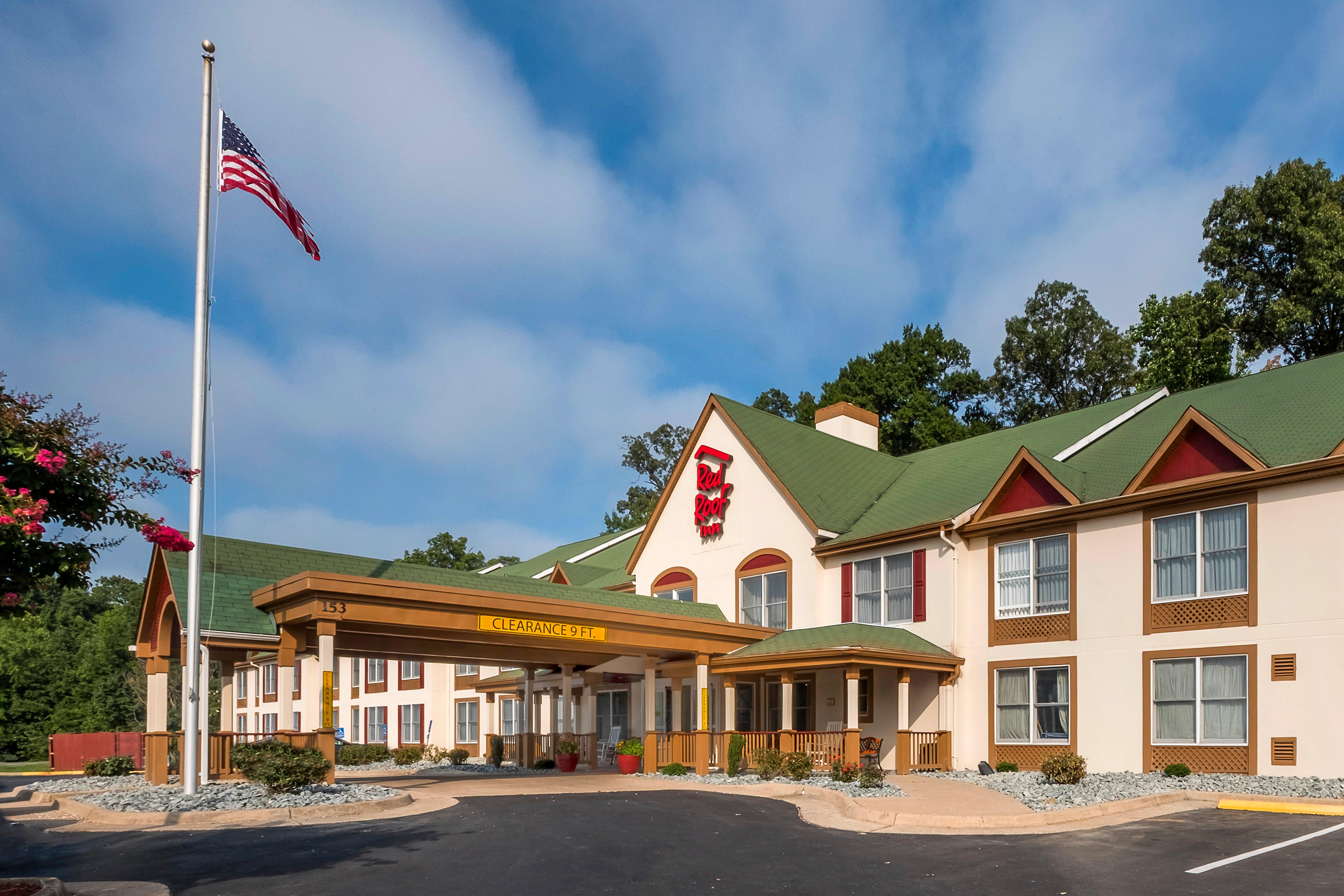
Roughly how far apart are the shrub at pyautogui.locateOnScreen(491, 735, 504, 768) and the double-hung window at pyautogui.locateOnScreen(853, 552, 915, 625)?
1293cm

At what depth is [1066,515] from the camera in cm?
2530

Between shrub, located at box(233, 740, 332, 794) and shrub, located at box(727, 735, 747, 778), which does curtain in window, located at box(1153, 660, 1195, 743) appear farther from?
shrub, located at box(233, 740, 332, 794)

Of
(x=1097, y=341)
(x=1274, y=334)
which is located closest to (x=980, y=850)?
(x=1274, y=334)

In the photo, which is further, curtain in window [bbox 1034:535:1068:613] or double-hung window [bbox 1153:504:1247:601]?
curtain in window [bbox 1034:535:1068:613]

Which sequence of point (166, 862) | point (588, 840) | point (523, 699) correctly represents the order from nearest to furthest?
1. point (166, 862)
2. point (588, 840)
3. point (523, 699)

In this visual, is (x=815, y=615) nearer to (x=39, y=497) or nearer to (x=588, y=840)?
(x=588, y=840)

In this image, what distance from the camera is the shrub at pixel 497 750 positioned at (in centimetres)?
3531

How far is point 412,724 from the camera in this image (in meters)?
49.8

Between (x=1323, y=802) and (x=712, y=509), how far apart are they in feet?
67.1

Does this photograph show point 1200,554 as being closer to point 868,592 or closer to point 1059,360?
point 868,592

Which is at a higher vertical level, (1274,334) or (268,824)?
(1274,334)

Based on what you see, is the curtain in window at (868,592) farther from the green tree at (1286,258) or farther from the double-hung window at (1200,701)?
the green tree at (1286,258)

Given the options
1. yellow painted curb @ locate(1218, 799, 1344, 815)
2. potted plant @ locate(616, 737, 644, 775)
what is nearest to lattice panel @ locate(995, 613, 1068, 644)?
yellow painted curb @ locate(1218, 799, 1344, 815)

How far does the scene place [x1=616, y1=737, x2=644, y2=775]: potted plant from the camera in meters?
28.8
